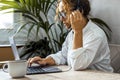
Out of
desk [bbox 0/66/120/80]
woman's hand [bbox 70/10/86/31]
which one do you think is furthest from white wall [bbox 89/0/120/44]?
desk [bbox 0/66/120/80]

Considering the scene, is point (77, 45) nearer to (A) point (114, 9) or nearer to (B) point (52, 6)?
(A) point (114, 9)

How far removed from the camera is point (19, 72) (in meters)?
1.45

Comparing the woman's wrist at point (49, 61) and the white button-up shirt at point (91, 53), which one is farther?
the woman's wrist at point (49, 61)

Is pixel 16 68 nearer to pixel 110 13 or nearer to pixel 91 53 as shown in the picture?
pixel 91 53

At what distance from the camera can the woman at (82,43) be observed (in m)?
1.72

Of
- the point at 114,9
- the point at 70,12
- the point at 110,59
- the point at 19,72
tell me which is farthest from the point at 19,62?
the point at 114,9

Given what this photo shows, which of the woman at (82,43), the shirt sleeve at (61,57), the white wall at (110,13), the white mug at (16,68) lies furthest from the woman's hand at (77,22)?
the white wall at (110,13)

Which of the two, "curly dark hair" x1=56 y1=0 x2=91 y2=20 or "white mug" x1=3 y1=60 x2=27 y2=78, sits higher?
"curly dark hair" x1=56 y1=0 x2=91 y2=20

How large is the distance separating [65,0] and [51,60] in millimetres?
455

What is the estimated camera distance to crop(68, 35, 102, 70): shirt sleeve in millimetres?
1702

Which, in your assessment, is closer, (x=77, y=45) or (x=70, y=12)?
(x=77, y=45)

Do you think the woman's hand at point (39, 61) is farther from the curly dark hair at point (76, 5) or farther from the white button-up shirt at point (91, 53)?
the curly dark hair at point (76, 5)

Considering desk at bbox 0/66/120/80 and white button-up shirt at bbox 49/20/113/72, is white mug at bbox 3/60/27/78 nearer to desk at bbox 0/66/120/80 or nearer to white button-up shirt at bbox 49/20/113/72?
desk at bbox 0/66/120/80

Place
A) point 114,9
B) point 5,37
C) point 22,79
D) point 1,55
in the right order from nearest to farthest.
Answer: point 22,79 < point 114,9 < point 1,55 < point 5,37
